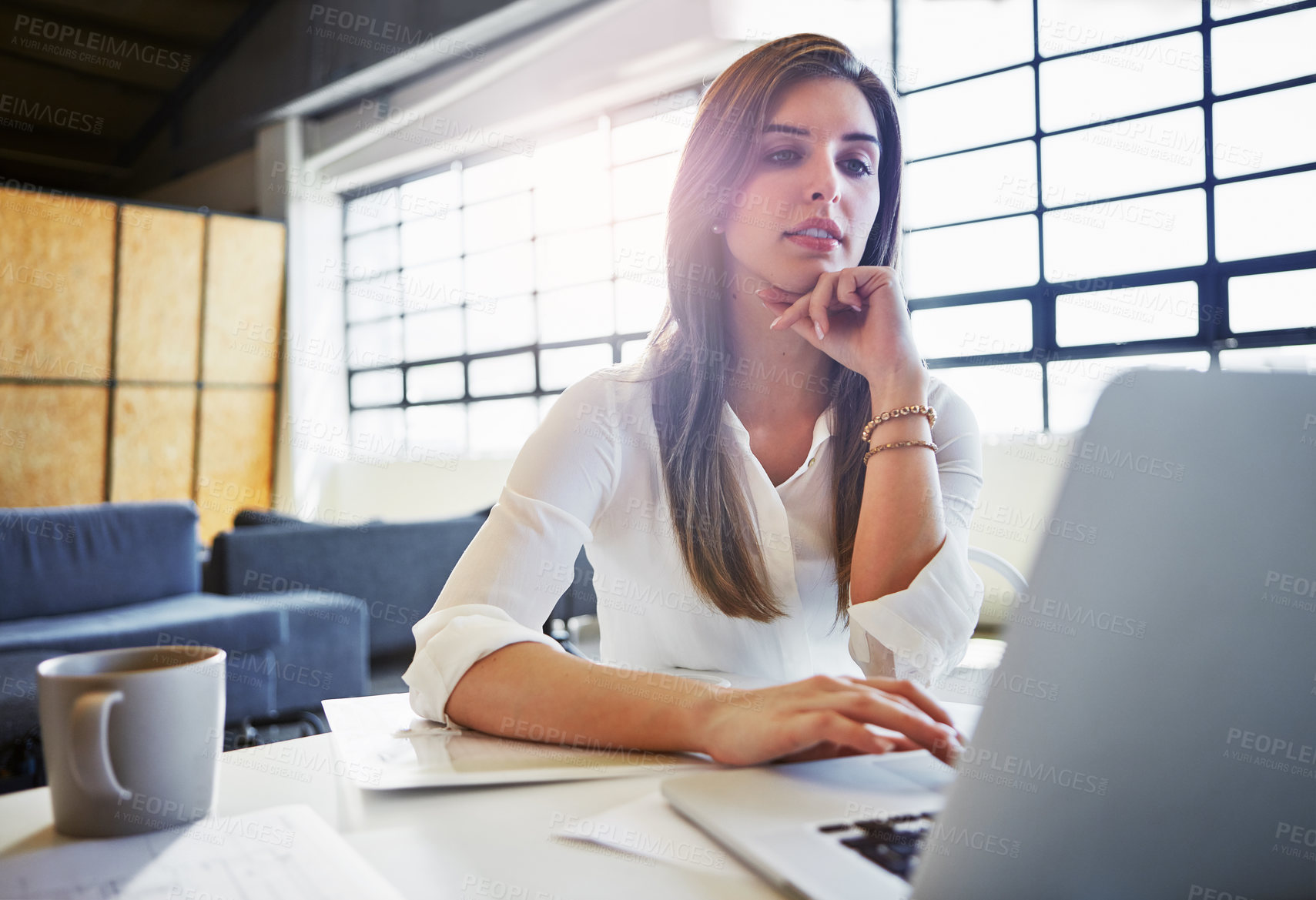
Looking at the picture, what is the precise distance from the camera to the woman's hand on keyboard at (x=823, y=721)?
61cm

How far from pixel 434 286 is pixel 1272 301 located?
592 centimetres

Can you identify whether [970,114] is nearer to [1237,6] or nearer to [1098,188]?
[1098,188]

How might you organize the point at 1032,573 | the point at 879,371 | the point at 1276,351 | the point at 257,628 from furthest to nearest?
the point at 1276,351 → the point at 257,628 → the point at 879,371 → the point at 1032,573

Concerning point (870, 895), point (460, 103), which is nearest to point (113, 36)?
point (460, 103)

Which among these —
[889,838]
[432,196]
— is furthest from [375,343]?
[889,838]

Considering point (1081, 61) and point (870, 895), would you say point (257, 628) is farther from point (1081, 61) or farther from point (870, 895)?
point (1081, 61)

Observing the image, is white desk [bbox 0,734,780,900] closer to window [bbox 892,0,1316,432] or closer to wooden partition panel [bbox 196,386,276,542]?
window [bbox 892,0,1316,432]

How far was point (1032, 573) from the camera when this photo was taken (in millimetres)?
332

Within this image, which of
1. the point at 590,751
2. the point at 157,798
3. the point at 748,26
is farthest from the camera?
the point at 748,26

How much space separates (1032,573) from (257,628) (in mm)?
3287

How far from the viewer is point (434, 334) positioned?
7.73 m

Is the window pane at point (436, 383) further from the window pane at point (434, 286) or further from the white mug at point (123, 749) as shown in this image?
the white mug at point (123, 749)

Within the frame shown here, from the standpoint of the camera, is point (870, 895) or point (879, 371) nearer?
point (870, 895)

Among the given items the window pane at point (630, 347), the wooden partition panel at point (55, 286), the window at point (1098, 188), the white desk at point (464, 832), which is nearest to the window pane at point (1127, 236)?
the window at point (1098, 188)
